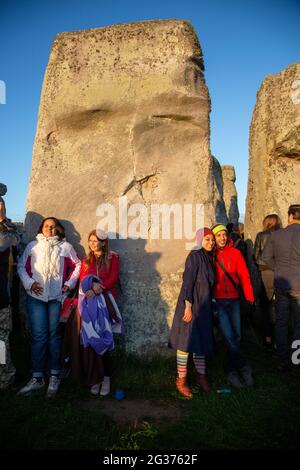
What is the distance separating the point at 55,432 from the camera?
301 cm

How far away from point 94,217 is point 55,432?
7.49 ft

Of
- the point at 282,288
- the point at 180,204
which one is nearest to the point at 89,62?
the point at 180,204

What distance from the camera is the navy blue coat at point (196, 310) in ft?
12.4

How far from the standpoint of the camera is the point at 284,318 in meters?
4.37

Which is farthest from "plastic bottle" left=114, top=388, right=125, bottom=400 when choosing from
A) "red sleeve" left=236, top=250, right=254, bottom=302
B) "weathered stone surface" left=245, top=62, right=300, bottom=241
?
"weathered stone surface" left=245, top=62, right=300, bottom=241

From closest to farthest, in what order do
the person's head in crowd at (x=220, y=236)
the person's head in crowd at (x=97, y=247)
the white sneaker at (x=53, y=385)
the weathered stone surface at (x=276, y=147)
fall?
the white sneaker at (x=53, y=385)
the person's head in crowd at (x=97, y=247)
the person's head in crowd at (x=220, y=236)
the weathered stone surface at (x=276, y=147)

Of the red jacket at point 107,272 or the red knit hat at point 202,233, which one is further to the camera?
the red knit hat at point 202,233

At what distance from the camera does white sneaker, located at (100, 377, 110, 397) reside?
3.73 m

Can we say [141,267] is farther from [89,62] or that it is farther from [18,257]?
[89,62]

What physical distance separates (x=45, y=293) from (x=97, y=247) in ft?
2.24

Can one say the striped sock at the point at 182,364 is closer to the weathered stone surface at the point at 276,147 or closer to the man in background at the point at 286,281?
the man in background at the point at 286,281

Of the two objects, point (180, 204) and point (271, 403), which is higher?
point (180, 204)

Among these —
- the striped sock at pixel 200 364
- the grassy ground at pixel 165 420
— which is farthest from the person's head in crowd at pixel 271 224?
the striped sock at pixel 200 364
